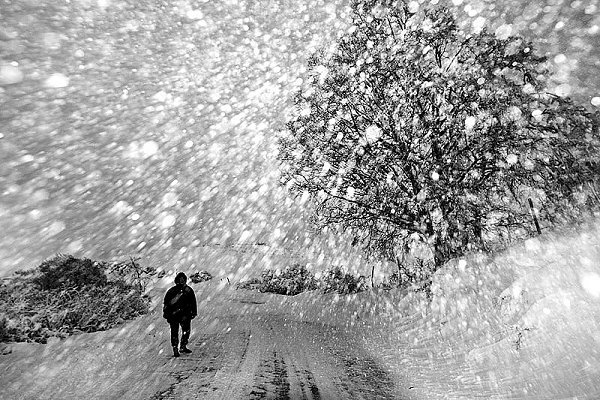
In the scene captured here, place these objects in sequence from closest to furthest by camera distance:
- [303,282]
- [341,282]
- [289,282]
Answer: [341,282], [303,282], [289,282]

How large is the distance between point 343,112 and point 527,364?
884 centimetres

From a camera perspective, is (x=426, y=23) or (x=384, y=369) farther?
(x=426, y=23)

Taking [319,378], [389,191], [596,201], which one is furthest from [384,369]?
[596,201]

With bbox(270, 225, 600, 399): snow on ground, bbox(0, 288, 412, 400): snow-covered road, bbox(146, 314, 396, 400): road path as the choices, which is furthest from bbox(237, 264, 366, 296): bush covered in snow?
bbox(146, 314, 396, 400): road path

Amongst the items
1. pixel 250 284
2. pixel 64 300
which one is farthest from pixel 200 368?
pixel 250 284

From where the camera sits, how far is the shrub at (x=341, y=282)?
22.0 metres

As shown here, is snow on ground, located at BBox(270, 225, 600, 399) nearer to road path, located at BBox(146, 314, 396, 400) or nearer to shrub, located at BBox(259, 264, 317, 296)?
road path, located at BBox(146, 314, 396, 400)

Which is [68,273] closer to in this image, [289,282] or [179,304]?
[179,304]

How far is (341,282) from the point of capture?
23141 millimetres

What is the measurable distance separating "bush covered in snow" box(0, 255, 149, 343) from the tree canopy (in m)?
7.76

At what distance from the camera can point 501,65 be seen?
32.7ft

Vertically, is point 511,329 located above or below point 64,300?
below

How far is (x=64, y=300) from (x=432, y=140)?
1299 centimetres

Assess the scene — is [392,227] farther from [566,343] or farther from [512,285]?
[566,343]
